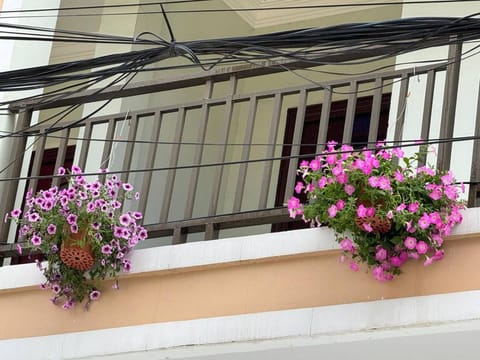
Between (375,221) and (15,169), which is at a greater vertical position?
(15,169)

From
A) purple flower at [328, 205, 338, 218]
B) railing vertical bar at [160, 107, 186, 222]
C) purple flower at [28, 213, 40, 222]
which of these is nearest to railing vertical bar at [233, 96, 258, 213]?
railing vertical bar at [160, 107, 186, 222]

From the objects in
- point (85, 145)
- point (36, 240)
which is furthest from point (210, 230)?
point (85, 145)

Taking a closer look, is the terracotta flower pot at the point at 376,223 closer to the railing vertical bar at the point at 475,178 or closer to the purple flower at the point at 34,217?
the railing vertical bar at the point at 475,178

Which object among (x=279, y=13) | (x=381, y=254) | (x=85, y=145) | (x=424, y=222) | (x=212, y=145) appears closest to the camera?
(x=424, y=222)

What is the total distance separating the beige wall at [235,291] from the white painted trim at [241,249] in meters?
0.04

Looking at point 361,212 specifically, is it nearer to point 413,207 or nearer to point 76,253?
point 413,207

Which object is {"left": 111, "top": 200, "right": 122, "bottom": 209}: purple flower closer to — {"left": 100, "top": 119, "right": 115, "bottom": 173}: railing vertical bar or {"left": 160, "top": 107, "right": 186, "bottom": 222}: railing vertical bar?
{"left": 160, "top": 107, "right": 186, "bottom": 222}: railing vertical bar

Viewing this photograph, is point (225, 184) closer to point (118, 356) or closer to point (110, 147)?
point (110, 147)

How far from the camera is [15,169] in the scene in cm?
747

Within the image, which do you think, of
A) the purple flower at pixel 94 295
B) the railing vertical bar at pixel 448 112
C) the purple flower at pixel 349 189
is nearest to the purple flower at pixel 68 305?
the purple flower at pixel 94 295

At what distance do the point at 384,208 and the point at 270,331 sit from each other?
33.0 inches

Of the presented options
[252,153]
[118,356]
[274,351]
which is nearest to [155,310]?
[118,356]

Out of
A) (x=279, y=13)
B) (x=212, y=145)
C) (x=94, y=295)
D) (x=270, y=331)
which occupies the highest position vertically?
(x=279, y=13)

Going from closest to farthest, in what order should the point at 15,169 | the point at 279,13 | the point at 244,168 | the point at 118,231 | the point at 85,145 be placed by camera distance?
1. the point at 118,231
2. the point at 244,168
3. the point at 85,145
4. the point at 15,169
5. the point at 279,13
